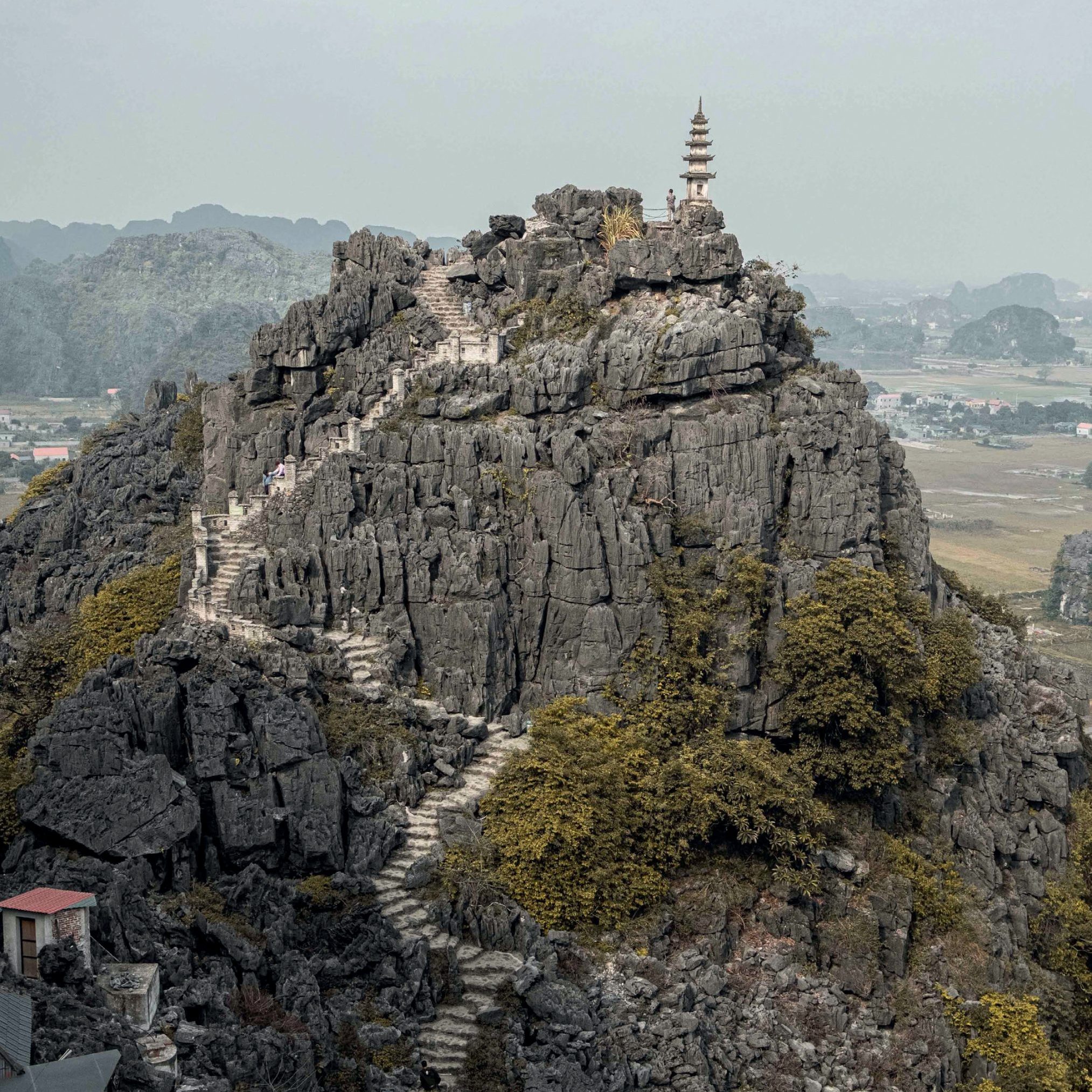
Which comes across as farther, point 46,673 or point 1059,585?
point 1059,585

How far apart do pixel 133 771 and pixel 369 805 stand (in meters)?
6.49

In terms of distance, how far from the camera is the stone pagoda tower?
5388 cm

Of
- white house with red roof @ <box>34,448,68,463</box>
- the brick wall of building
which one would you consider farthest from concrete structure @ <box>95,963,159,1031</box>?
white house with red roof @ <box>34,448,68,463</box>

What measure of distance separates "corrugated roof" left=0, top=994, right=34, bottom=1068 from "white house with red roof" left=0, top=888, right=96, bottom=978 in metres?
2.42

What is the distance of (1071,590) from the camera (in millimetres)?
113500

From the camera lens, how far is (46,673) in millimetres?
45469

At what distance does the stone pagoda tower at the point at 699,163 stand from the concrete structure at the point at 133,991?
35097mm

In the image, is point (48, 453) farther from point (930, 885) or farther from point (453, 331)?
point (930, 885)

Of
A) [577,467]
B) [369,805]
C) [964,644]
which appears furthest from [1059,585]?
[369,805]

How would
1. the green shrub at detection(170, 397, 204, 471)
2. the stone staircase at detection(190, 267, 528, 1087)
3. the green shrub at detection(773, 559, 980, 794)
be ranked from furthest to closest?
the green shrub at detection(170, 397, 204, 471), the green shrub at detection(773, 559, 980, 794), the stone staircase at detection(190, 267, 528, 1087)

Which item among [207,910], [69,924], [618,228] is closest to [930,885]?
[207,910]

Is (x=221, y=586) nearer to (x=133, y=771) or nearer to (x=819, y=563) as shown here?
(x=133, y=771)

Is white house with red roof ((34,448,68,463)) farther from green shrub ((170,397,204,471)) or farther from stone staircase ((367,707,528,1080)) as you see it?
stone staircase ((367,707,528,1080))

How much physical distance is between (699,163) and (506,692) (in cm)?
2168
